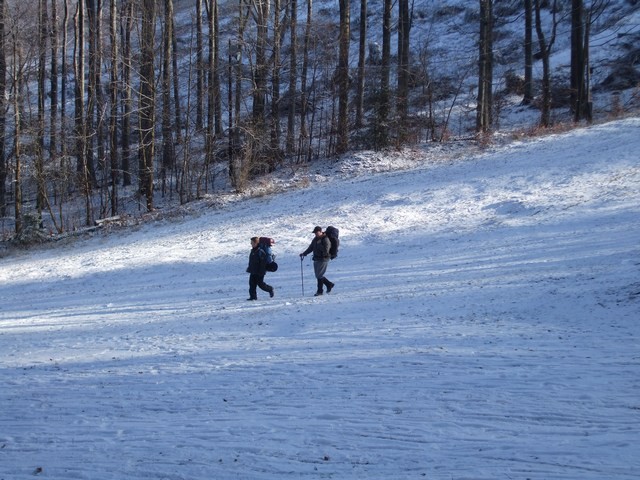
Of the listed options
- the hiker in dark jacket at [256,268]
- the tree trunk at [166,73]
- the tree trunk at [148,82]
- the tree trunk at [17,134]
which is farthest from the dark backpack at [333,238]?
the tree trunk at [166,73]

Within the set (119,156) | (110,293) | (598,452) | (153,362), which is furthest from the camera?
(119,156)

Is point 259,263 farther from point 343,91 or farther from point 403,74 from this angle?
point 403,74

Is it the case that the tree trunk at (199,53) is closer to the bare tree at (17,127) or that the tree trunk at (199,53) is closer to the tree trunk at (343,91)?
the tree trunk at (343,91)

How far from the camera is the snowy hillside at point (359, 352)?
475cm

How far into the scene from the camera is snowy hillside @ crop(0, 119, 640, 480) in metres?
4.75

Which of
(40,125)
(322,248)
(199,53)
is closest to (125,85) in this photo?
(40,125)

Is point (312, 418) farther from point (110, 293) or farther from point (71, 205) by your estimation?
point (71, 205)

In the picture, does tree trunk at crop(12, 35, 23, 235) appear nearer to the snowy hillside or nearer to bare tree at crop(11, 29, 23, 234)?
bare tree at crop(11, 29, 23, 234)

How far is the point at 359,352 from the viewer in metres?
7.48

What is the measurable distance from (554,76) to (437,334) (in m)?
30.2

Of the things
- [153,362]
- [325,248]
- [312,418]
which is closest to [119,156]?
[325,248]

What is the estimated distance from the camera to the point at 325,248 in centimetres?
1148

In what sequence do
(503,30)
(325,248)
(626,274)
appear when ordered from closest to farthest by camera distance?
(626,274)
(325,248)
(503,30)

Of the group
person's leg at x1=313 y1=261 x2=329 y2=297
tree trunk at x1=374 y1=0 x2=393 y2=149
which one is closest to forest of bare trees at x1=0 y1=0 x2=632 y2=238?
tree trunk at x1=374 y1=0 x2=393 y2=149
